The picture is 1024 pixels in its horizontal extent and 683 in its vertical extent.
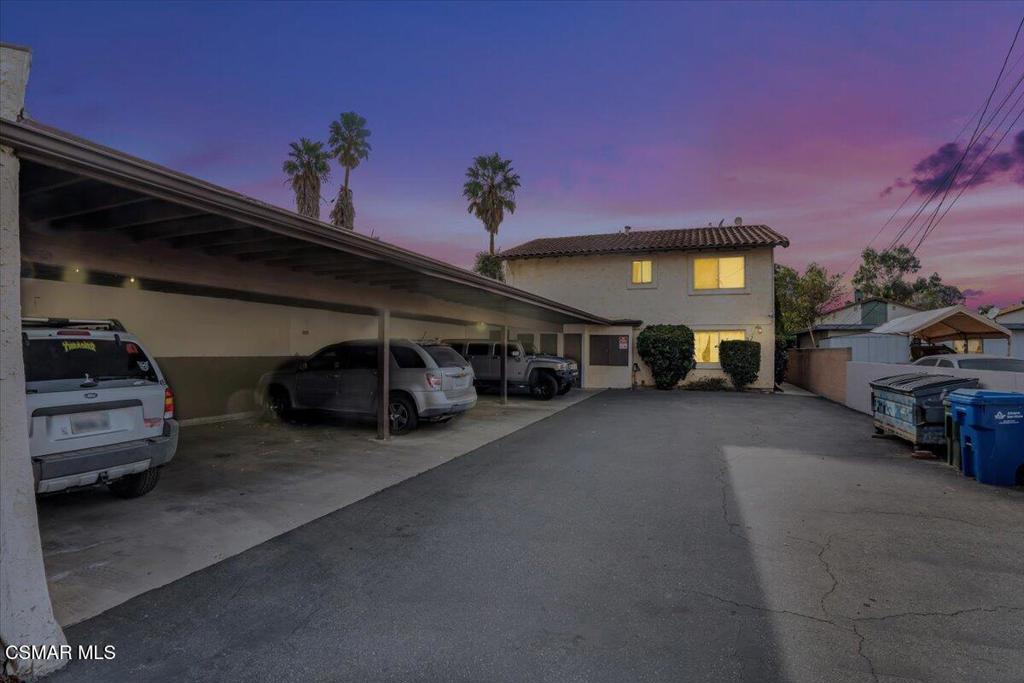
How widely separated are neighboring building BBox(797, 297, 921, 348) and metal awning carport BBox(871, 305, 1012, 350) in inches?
378

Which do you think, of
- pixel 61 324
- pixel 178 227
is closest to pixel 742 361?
pixel 178 227

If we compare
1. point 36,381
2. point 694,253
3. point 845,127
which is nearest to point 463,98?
point 694,253

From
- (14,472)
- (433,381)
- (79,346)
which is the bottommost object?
(14,472)

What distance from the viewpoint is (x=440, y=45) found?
50.0 feet

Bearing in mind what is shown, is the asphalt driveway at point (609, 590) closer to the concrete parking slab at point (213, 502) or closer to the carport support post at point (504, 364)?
the concrete parking slab at point (213, 502)

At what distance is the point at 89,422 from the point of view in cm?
435

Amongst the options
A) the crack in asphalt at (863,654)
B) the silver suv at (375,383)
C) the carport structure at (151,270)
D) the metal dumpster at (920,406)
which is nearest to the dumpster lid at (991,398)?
the metal dumpster at (920,406)

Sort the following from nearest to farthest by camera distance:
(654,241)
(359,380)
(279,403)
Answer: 1. (359,380)
2. (279,403)
3. (654,241)

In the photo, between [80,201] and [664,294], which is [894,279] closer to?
[664,294]

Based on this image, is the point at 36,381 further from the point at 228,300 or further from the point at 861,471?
the point at 861,471

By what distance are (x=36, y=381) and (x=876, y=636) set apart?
6590mm

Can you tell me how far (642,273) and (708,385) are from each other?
562 centimetres

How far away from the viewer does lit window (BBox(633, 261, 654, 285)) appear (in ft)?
71.3

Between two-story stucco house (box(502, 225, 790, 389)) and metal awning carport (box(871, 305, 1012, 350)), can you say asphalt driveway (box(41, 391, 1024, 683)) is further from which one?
two-story stucco house (box(502, 225, 790, 389))
